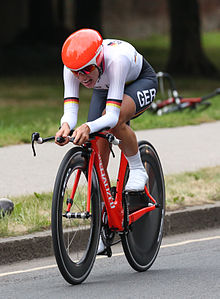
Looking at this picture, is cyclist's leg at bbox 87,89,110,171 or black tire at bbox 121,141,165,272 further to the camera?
black tire at bbox 121,141,165,272

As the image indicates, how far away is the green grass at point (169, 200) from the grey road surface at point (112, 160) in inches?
18.0

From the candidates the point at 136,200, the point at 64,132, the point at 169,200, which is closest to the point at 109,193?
the point at 136,200

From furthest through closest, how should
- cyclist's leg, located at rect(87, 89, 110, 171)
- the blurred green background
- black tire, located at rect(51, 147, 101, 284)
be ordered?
the blurred green background < cyclist's leg, located at rect(87, 89, 110, 171) < black tire, located at rect(51, 147, 101, 284)

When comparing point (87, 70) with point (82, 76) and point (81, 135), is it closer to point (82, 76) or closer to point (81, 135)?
point (82, 76)

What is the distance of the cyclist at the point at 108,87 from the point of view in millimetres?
5184

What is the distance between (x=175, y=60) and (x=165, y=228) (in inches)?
713

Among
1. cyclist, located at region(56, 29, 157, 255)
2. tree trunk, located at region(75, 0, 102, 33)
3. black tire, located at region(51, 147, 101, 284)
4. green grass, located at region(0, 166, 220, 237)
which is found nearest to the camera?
black tire, located at region(51, 147, 101, 284)

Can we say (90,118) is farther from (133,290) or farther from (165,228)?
(165,228)

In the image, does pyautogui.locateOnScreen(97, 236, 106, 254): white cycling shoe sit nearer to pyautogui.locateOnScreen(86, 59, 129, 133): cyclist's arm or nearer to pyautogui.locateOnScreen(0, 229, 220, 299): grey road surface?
pyautogui.locateOnScreen(0, 229, 220, 299): grey road surface

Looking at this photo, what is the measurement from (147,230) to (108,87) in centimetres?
116

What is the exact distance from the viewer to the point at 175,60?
2494 cm

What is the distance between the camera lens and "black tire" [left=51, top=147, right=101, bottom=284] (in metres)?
5.07

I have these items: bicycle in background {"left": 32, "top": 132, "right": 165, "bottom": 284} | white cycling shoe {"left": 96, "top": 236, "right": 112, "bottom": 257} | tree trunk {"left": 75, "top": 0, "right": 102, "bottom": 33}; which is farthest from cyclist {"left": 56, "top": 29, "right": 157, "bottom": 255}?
tree trunk {"left": 75, "top": 0, "right": 102, "bottom": 33}

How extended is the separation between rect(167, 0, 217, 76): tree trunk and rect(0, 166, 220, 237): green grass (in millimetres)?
15701
